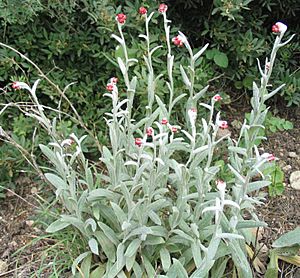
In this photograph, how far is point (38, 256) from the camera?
2449mm

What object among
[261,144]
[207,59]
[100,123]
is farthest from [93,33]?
[261,144]

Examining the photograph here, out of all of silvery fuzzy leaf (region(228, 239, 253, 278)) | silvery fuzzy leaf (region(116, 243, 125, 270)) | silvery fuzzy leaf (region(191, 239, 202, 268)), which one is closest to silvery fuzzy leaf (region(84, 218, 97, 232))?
silvery fuzzy leaf (region(116, 243, 125, 270))

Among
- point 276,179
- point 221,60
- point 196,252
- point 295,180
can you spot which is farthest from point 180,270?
point 221,60

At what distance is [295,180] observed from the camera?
275 centimetres

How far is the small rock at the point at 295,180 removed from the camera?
8.94ft

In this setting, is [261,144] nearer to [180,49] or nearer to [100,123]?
[180,49]

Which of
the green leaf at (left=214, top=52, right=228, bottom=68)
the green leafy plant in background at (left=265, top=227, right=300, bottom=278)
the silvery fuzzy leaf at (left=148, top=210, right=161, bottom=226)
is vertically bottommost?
the green leafy plant in background at (left=265, top=227, right=300, bottom=278)

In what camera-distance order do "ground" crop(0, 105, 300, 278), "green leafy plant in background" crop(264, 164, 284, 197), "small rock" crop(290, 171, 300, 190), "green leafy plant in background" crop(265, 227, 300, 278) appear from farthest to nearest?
"small rock" crop(290, 171, 300, 190) < "green leafy plant in background" crop(264, 164, 284, 197) < "ground" crop(0, 105, 300, 278) < "green leafy plant in background" crop(265, 227, 300, 278)

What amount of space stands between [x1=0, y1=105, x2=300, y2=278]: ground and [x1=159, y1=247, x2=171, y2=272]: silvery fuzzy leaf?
1.61 ft

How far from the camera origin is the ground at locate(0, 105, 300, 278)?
240 centimetres

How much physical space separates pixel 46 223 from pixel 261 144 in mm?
1143

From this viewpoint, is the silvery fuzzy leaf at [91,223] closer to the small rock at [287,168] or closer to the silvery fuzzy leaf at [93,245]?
the silvery fuzzy leaf at [93,245]

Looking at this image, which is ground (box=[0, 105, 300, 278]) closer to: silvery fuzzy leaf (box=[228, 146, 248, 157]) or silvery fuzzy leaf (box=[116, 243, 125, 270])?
silvery fuzzy leaf (box=[116, 243, 125, 270])

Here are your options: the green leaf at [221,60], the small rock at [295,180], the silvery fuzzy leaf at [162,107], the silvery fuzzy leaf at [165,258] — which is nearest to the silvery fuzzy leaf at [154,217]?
the silvery fuzzy leaf at [165,258]
